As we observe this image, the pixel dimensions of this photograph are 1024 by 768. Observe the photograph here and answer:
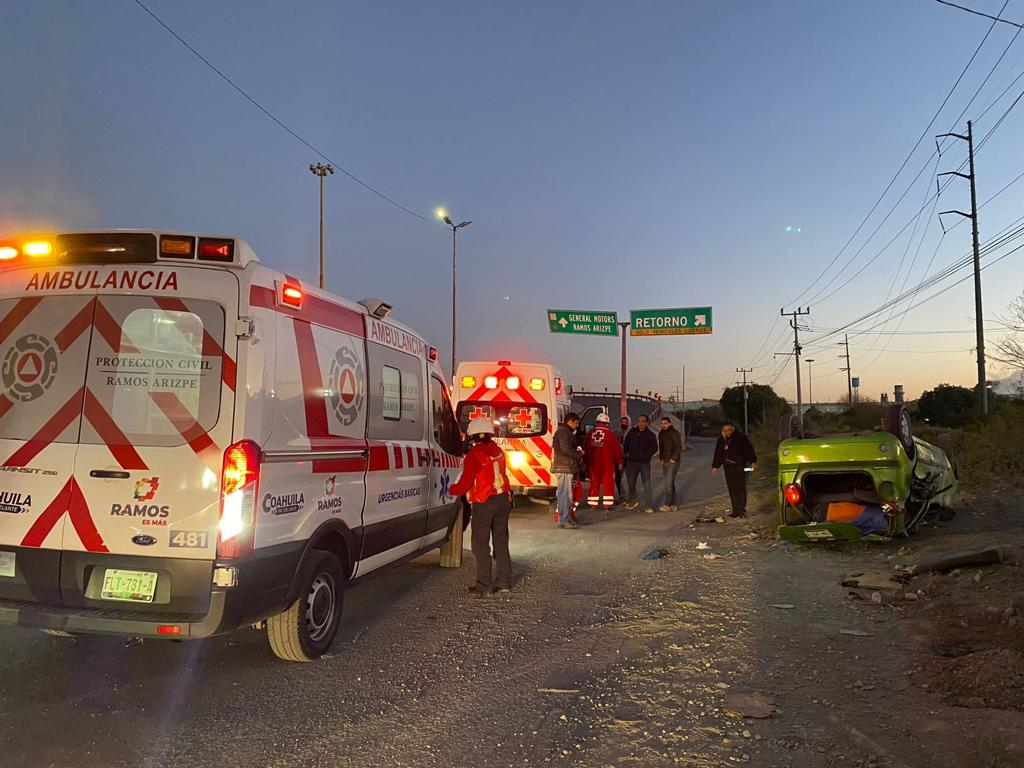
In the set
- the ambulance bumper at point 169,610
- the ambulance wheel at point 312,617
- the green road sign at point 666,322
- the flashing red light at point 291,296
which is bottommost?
the ambulance wheel at point 312,617

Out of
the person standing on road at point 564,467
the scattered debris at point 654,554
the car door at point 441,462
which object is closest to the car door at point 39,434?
the car door at point 441,462

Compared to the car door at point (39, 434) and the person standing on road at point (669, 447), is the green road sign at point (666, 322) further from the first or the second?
the car door at point (39, 434)

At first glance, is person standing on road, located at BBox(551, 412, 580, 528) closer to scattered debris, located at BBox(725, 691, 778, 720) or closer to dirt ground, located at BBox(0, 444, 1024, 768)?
dirt ground, located at BBox(0, 444, 1024, 768)

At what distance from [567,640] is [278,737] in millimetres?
2310

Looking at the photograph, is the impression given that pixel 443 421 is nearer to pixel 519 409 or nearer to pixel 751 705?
pixel 751 705

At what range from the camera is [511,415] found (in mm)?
12250

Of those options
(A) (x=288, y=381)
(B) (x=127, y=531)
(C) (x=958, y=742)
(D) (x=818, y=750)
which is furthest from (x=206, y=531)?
(C) (x=958, y=742)

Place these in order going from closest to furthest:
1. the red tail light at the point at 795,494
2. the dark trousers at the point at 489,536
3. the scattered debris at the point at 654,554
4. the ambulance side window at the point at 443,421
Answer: the dark trousers at the point at 489,536 < the ambulance side window at the point at 443,421 < the scattered debris at the point at 654,554 < the red tail light at the point at 795,494

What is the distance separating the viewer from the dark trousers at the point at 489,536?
6.56 metres

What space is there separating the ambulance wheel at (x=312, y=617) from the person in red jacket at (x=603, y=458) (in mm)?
8222

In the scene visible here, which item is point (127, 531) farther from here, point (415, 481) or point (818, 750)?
point (818, 750)

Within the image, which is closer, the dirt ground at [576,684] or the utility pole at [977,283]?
the dirt ground at [576,684]

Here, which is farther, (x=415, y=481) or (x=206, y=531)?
(x=415, y=481)

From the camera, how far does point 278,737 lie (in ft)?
11.8
